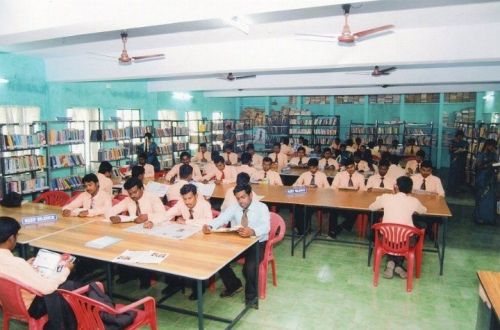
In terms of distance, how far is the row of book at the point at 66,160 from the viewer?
8266 mm

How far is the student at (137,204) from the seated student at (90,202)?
0.15 meters

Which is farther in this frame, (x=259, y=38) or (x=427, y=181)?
Answer: (x=427, y=181)

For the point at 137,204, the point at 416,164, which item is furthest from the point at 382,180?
the point at 137,204

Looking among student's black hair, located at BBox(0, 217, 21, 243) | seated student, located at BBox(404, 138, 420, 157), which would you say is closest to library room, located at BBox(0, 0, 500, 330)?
student's black hair, located at BBox(0, 217, 21, 243)

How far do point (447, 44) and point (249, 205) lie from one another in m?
3.73

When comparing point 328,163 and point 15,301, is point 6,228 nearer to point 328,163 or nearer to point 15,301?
point 15,301

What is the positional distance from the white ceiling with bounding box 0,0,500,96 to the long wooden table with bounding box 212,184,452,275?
2.04 meters

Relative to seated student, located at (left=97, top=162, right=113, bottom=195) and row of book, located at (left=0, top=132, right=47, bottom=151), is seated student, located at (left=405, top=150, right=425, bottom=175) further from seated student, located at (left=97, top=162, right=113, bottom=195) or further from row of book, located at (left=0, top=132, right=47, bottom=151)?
row of book, located at (left=0, top=132, right=47, bottom=151)

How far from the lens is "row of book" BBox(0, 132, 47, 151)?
7.08m

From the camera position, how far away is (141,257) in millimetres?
3439

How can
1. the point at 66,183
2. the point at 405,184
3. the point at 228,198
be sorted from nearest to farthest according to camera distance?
the point at 405,184, the point at 228,198, the point at 66,183

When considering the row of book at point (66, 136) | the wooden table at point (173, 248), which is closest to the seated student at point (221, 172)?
the row of book at point (66, 136)

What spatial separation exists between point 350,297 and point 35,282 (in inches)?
129

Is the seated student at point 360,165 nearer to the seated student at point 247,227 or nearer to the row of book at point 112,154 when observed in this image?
the seated student at point 247,227
